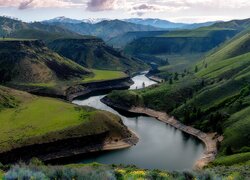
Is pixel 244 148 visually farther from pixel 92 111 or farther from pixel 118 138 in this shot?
pixel 92 111

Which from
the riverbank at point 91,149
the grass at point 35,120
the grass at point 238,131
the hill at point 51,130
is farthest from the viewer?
the grass at point 238,131

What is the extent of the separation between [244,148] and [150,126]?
201ft

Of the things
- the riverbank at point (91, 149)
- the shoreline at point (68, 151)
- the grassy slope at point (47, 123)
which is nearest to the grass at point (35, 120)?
the grassy slope at point (47, 123)

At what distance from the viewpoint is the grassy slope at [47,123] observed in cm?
14938

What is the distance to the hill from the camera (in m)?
145

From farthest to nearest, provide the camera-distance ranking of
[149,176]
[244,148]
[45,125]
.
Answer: [45,125] → [244,148] → [149,176]

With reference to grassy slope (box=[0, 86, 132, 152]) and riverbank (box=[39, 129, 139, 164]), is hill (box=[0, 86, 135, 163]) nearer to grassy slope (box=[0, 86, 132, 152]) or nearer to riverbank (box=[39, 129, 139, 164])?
A: grassy slope (box=[0, 86, 132, 152])

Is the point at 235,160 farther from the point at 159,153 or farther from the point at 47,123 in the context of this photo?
the point at 47,123

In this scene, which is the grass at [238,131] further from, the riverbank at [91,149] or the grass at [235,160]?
the riverbank at [91,149]

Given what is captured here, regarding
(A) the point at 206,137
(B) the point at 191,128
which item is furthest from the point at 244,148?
(B) the point at 191,128

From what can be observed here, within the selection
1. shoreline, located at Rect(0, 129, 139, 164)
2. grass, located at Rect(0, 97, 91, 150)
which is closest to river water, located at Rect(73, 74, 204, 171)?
shoreline, located at Rect(0, 129, 139, 164)

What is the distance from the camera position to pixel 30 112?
180 metres

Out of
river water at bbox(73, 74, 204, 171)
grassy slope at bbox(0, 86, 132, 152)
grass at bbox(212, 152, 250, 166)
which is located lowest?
river water at bbox(73, 74, 204, 171)

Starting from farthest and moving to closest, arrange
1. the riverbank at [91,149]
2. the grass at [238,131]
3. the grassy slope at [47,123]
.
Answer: the grass at [238,131] < the grassy slope at [47,123] < the riverbank at [91,149]
